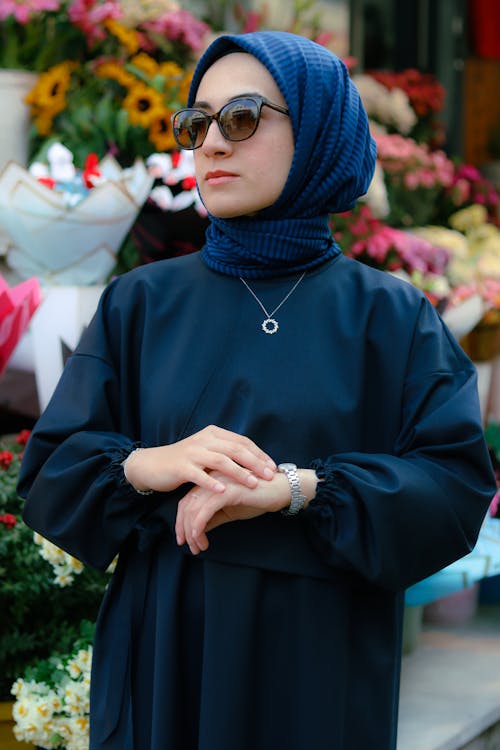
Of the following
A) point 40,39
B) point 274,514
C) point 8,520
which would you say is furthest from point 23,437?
point 40,39

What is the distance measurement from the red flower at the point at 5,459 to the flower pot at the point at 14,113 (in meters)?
1.55

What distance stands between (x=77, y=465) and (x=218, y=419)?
0.73 ft

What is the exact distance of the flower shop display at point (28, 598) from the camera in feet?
8.19

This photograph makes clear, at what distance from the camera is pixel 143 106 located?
3709 millimetres

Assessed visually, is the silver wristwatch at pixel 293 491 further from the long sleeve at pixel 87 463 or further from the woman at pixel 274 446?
the long sleeve at pixel 87 463

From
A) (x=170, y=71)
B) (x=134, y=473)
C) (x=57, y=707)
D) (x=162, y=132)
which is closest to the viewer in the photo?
(x=134, y=473)

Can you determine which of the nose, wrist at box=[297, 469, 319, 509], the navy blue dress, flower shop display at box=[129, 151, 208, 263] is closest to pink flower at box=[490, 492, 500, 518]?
flower shop display at box=[129, 151, 208, 263]

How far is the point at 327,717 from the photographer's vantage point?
64.8 inches

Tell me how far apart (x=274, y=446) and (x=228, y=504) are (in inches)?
5.9

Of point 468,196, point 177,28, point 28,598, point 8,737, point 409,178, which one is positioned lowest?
point 8,737

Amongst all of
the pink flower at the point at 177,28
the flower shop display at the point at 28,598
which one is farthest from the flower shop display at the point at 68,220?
the pink flower at the point at 177,28

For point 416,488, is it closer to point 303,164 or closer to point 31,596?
point 303,164

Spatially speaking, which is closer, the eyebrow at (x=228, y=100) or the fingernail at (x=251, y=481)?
the fingernail at (x=251, y=481)

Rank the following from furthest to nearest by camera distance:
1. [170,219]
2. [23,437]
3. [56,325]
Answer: [170,219] → [56,325] → [23,437]
